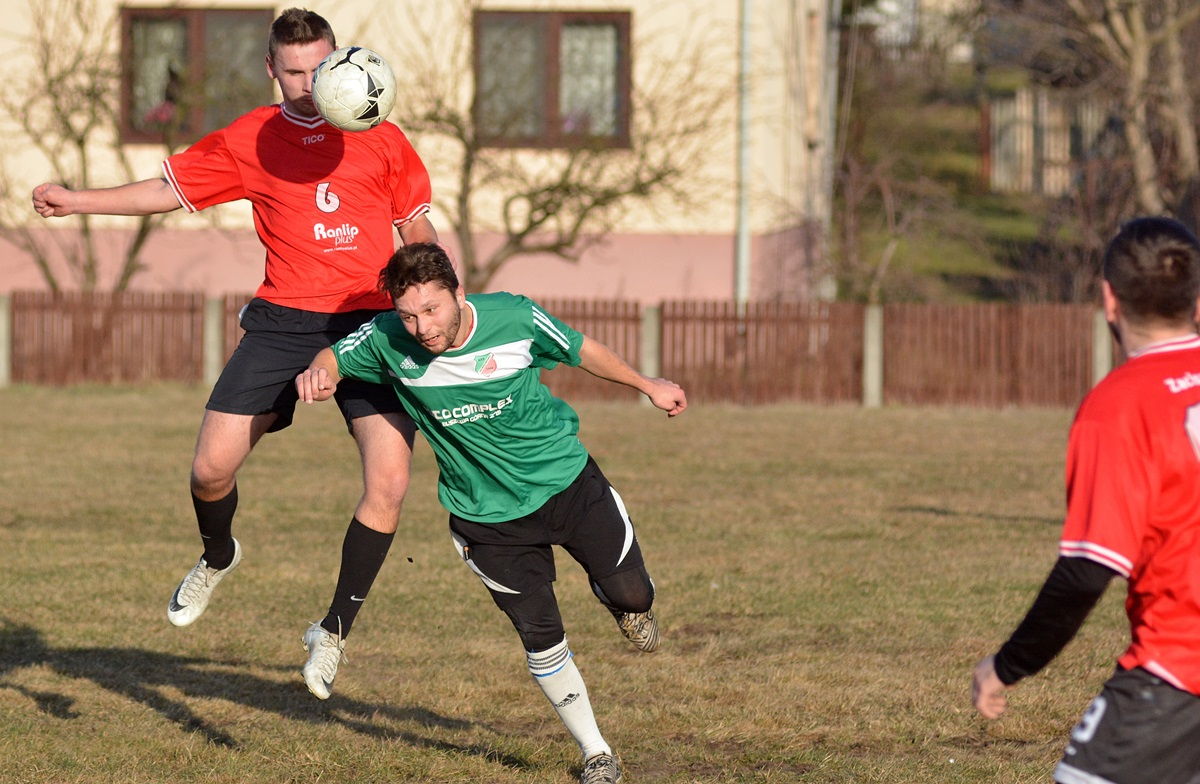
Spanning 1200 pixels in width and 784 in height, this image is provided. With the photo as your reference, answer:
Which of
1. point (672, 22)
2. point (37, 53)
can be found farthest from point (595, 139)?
point (37, 53)

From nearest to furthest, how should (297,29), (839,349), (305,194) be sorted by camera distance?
(297,29), (305,194), (839,349)

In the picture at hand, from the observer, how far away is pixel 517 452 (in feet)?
17.6

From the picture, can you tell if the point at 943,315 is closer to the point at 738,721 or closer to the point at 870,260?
the point at 870,260

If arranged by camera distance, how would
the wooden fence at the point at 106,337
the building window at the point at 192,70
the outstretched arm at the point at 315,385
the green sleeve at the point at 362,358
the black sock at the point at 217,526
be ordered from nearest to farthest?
the outstretched arm at the point at 315,385
the green sleeve at the point at 362,358
the black sock at the point at 217,526
the wooden fence at the point at 106,337
the building window at the point at 192,70

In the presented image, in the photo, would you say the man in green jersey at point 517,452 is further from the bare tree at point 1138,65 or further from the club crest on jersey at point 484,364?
the bare tree at point 1138,65

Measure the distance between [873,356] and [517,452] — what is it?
46.3ft

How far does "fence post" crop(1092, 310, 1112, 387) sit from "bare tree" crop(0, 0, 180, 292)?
40.0 ft

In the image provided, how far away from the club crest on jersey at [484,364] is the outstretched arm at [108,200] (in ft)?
5.08

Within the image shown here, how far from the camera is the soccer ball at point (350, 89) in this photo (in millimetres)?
5719

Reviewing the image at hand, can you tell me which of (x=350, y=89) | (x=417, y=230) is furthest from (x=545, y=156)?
(x=350, y=89)

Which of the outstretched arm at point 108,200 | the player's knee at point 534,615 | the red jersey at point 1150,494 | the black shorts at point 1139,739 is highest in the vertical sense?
the outstretched arm at point 108,200

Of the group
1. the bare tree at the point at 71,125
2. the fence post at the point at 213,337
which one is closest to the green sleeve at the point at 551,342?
the fence post at the point at 213,337

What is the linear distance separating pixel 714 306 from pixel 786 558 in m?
9.22

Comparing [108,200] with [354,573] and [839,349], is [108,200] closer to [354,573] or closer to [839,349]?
[354,573]
